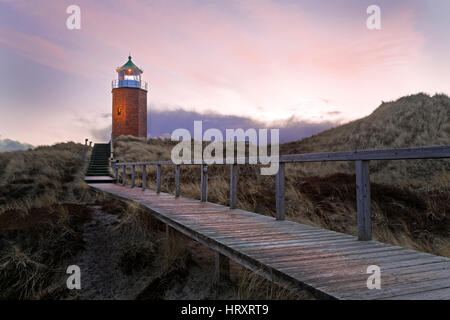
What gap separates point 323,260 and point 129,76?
37.8 m

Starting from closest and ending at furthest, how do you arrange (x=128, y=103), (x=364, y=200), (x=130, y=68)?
(x=364, y=200)
(x=128, y=103)
(x=130, y=68)

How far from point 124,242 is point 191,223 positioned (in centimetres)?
288

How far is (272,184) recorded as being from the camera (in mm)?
10336

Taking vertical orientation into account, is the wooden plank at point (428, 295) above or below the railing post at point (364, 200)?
below

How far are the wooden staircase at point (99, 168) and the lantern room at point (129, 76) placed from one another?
11880mm

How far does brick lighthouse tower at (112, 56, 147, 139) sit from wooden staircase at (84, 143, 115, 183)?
935 centimetres

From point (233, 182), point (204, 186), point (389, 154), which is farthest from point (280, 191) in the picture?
point (204, 186)

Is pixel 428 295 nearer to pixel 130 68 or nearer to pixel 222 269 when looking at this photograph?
pixel 222 269

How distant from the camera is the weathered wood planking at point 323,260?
85.6 inches

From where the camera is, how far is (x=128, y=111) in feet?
117

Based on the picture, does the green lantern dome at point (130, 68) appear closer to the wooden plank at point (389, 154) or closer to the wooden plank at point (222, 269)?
the wooden plank at point (389, 154)

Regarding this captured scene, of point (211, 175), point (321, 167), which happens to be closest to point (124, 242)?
point (211, 175)

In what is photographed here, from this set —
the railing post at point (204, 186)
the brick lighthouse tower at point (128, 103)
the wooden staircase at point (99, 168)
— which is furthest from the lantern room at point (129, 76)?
the railing post at point (204, 186)
